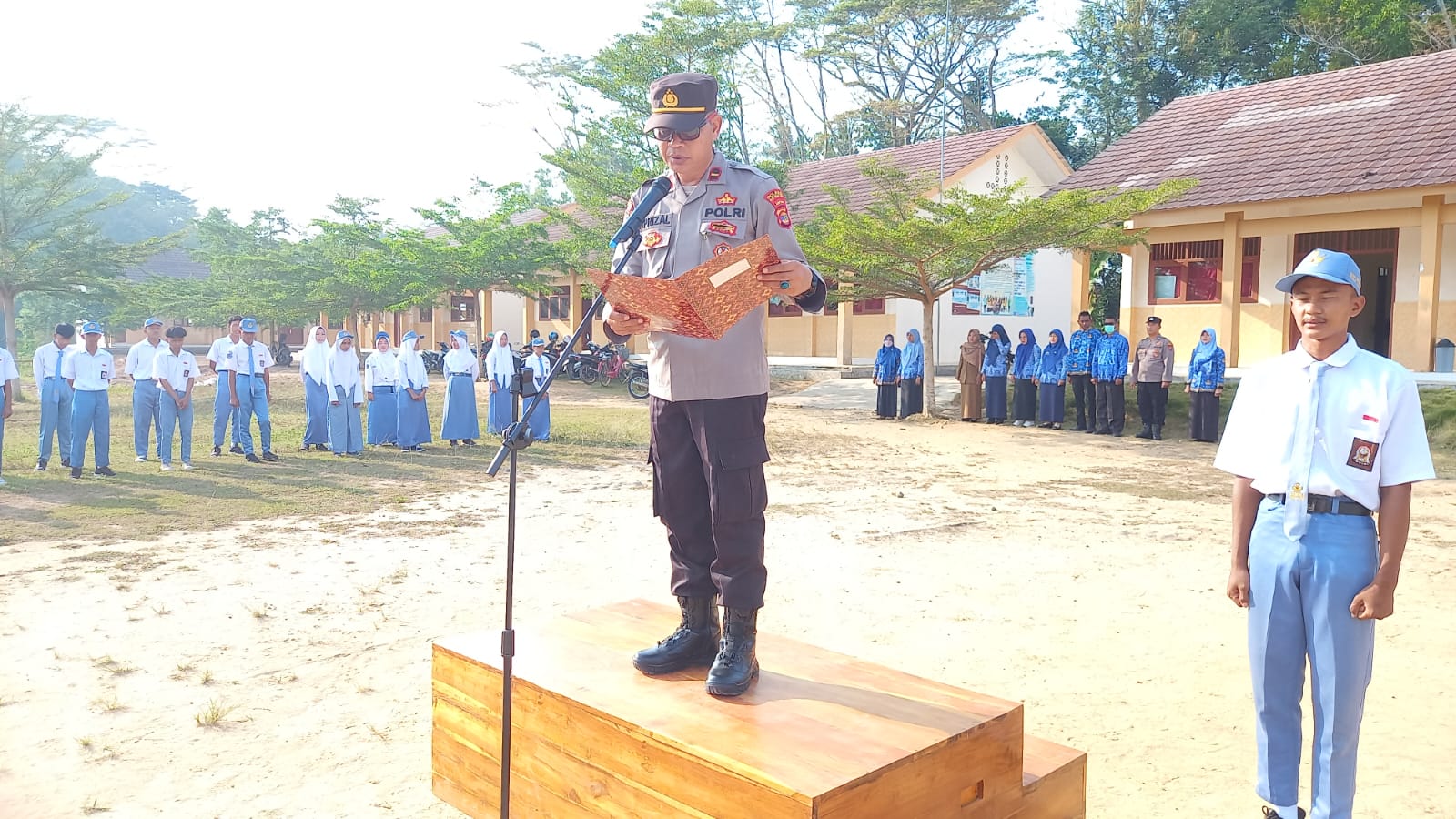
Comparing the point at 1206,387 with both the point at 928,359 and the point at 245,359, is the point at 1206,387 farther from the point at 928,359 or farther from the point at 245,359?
the point at 245,359

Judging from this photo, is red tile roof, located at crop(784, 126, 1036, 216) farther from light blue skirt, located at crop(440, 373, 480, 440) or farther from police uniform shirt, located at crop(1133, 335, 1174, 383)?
light blue skirt, located at crop(440, 373, 480, 440)

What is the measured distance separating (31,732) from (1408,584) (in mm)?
6791

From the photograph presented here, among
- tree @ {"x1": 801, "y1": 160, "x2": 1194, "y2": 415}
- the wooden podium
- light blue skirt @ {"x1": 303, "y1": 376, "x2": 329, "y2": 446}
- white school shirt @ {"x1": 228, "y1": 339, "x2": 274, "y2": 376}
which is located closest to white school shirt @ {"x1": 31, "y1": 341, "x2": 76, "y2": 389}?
white school shirt @ {"x1": 228, "y1": 339, "x2": 274, "y2": 376}

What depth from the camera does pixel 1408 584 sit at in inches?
230

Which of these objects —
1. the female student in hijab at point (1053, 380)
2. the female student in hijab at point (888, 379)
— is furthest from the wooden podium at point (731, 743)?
A: the female student in hijab at point (888, 379)

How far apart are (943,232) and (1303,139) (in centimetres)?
703

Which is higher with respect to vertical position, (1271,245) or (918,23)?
(918,23)

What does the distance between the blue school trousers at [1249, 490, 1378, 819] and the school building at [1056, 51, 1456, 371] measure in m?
13.9

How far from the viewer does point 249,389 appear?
1195cm

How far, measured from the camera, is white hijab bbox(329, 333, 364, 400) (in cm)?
1234

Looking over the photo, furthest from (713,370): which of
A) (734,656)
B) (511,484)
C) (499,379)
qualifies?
(499,379)

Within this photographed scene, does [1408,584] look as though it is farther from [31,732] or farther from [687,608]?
[31,732]

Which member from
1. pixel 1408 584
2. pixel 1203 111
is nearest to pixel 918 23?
pixel 1203 111

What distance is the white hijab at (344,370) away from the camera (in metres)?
12.3
